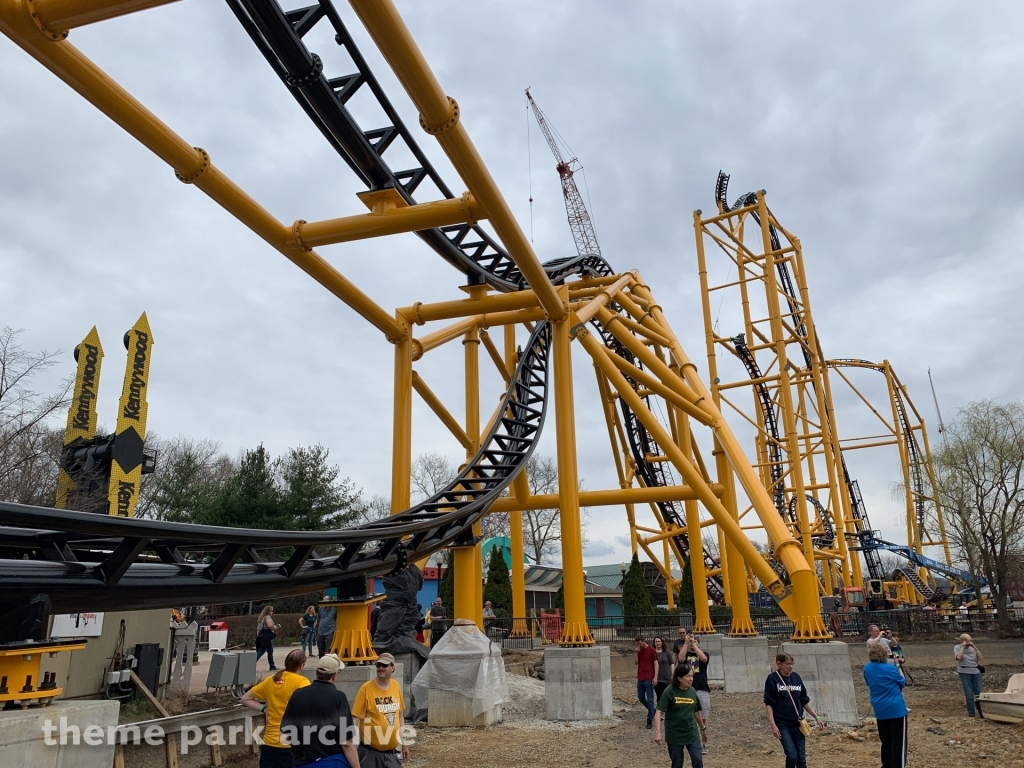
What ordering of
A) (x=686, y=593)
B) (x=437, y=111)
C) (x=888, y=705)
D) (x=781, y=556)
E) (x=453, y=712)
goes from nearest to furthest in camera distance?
1. (x=437, y=111)
2. (x=888, y=705)
3. (x=453, y=712)
4. (x=781, y=556)
5. (x=686, y=593)

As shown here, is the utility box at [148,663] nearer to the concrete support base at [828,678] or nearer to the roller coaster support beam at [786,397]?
the concrete support base at [828,678]

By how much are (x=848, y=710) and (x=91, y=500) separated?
1292cm

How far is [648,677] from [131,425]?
11.2 meters

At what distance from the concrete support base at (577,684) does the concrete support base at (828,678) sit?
284cm

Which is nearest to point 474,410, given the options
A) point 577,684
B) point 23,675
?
point 577,684

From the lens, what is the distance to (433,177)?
31.4ft

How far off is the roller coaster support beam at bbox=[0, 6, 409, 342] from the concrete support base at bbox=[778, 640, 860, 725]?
8.66 m

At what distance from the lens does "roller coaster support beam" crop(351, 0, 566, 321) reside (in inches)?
211

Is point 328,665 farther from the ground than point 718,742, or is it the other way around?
point 328,665

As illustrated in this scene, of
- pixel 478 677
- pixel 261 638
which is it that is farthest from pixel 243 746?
pixel 261 638

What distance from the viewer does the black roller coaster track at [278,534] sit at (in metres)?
4.56

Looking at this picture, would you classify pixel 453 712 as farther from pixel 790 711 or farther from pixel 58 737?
pixel 58 737

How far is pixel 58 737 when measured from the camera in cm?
371

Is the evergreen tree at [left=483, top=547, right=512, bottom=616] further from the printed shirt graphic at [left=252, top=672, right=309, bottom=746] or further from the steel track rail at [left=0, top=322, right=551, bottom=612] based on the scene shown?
the printed shirt graphic at [left=252, top=672, right=309, bottom=746]
